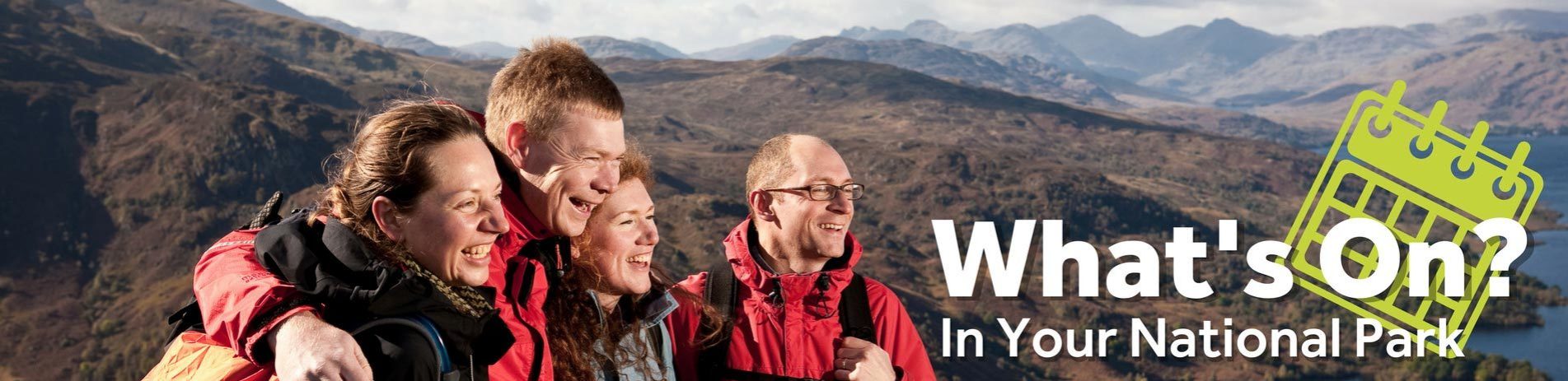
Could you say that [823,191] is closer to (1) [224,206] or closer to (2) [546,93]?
(2) [546,93]

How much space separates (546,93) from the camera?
4.56 m

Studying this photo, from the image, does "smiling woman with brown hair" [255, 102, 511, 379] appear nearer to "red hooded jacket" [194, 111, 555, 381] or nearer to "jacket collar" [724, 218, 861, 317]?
"red hooded jacket" [194, 111, 555, 381]

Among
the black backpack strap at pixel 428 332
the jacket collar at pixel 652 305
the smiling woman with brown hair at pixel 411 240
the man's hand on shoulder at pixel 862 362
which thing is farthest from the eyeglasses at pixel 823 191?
the black backpack strap at pixel 428 332

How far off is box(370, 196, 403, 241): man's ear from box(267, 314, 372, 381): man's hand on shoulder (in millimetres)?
516

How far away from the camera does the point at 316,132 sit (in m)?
143

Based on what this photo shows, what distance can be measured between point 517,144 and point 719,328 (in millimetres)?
1174

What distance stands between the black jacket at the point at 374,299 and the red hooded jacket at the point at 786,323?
5.71 ft

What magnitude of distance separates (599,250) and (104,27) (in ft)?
647

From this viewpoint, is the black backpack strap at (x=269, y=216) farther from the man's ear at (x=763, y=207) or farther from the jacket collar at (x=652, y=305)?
the man's ear at (x=763, y=207)

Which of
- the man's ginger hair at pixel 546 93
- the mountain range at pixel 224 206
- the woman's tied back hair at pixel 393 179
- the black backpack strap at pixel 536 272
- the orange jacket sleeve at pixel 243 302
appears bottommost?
the mountain range at pixel 224 206

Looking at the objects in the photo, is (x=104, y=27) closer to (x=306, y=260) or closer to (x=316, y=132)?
(x=316, y=132)

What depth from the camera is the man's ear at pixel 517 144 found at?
457 cm

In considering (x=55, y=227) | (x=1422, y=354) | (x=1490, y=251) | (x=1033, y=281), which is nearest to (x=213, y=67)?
(x=55, y=227)

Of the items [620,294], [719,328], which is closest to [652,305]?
[620,294]
